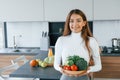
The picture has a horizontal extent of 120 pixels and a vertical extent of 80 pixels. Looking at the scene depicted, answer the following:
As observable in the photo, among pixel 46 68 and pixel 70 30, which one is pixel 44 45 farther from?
pixel 70 30

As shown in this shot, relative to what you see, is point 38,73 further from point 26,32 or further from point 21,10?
point 26,32

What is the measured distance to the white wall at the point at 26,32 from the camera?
4543 mm

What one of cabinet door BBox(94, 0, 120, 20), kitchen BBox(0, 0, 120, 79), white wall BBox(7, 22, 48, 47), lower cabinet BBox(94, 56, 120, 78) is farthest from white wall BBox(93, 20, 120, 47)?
white wall BBox(7, 22, 48, 47)

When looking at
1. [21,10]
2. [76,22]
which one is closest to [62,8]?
Answer: [21,10]

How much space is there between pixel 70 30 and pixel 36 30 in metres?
2.75

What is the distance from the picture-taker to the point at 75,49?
5.90 ft

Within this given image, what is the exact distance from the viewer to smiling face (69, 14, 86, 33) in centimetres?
177

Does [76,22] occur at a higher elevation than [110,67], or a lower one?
higher

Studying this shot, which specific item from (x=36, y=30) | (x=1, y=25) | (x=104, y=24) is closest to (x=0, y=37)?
(x=1, y=25)

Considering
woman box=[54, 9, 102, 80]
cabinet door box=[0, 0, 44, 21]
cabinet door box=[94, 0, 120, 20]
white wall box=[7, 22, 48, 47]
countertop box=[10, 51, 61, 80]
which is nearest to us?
woman box=[54, 9, 102, 80]

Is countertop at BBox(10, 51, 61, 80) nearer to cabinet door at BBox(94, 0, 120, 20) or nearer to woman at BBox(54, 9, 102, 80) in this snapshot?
woman at BBox(54, 9, 102, 80)

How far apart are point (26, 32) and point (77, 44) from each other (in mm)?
2924

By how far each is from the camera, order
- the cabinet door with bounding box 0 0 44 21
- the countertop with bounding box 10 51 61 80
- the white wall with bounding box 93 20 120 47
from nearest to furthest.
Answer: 1. the countertop with bounding box 10 51 61 80
2. the cabinet door with bounding box 0 0 44 21
3. the white wall with bounding box 93 20 120 47

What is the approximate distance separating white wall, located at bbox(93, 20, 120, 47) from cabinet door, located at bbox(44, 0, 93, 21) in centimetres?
45
